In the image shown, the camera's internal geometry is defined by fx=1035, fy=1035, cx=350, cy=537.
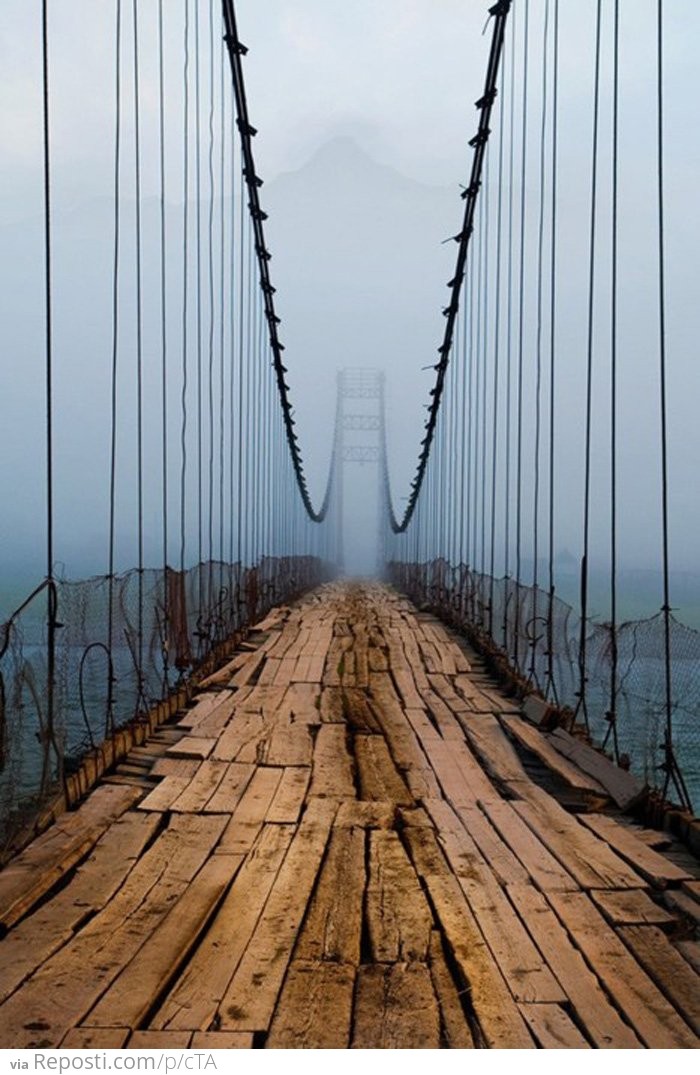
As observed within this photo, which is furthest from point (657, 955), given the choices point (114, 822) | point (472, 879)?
point (114, 822)

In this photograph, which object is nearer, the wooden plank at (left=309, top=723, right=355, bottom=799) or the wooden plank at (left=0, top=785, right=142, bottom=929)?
the wooden plank at (left=0, top=785, right=142, bottom=929)

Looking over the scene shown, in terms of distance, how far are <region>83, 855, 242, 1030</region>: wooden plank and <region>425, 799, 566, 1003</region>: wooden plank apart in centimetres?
75

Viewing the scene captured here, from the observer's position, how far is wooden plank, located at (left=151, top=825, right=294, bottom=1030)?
227 cm

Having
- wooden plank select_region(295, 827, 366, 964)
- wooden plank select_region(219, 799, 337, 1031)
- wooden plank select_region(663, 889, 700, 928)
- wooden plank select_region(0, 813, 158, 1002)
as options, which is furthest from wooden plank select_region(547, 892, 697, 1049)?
wooden plank select_region(0, 813, 158, 1002)

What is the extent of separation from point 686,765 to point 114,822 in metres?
14.0

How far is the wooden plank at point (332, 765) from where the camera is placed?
4414 mm

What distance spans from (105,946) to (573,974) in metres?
1.19

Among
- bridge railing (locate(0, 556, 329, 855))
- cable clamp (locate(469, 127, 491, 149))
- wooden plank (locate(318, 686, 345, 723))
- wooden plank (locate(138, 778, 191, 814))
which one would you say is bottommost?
wooden plank (locate(318, 686, 345, 723))

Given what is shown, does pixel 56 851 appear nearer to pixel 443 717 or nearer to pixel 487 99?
pixel 443 717

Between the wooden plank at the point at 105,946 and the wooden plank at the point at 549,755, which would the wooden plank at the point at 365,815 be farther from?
the wooden plank at the point at 549,755

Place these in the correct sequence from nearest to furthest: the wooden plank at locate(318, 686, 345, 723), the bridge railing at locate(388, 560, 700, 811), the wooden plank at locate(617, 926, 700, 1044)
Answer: the wooden plank at locate(617, 926, 700, 1044)
the wooden plank at locate(318, 686, 345, 723)
the bridge railing at locate(388, 560, 700, 811)

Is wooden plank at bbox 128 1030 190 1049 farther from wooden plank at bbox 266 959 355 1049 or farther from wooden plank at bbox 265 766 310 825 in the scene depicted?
wooden plank at bbox 265 766 310 825

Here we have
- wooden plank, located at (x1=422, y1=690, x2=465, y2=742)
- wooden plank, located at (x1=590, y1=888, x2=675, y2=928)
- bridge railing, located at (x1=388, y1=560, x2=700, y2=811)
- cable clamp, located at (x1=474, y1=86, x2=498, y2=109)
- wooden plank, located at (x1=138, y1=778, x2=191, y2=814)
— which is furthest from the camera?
cable clamp, located at (x1=474, y1=86, x2=498, y2=109)

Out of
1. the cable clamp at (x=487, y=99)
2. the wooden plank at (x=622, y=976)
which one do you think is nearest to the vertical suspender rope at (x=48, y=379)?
the wooden plank at (x=622, y=976)
